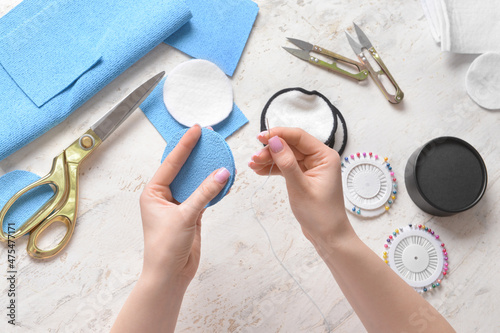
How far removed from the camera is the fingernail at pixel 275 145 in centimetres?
64

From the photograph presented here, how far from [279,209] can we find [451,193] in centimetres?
34

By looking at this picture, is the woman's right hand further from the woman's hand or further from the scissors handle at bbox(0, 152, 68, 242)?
the scissors handle at bbox(0, 152, 68, 242)

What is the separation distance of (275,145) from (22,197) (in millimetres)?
520

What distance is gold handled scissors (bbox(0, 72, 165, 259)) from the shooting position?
789 mm

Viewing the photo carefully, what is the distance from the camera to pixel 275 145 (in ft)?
2.09

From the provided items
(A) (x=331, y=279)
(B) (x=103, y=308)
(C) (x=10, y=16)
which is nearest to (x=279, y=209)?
(A) (x=331, y=279)

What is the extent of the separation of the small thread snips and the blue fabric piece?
0.58 meters

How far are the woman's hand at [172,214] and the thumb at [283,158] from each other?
0.08 m

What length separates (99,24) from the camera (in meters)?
0.85

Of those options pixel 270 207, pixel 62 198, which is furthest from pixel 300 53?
pixel 62 198

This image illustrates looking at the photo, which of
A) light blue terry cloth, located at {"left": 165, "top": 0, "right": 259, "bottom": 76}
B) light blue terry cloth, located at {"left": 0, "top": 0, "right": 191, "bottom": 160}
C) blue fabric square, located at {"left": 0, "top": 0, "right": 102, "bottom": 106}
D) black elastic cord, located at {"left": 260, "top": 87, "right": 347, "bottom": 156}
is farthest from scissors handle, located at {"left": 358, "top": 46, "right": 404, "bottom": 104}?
blue fabric square, located at {"left": 0, "top": 0, "right": 102, "bottom": 106}

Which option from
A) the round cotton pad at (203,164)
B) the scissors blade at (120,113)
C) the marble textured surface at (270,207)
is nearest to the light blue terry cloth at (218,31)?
the marble textured surface at (270,207)

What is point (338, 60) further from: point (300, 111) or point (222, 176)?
point (222, 176)

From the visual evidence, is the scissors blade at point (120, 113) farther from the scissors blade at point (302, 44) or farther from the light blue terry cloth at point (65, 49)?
the scissors blade at point (302, 44)
